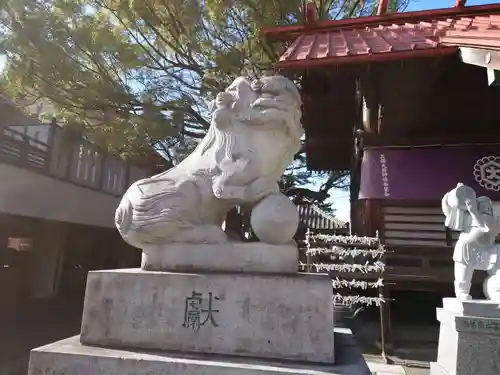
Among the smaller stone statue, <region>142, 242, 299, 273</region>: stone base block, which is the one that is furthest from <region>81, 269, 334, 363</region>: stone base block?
the smaller stone statue

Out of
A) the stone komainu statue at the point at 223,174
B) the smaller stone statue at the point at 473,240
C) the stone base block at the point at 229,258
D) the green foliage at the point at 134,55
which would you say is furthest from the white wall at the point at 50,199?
the smaller stone statue at the point at 473,240

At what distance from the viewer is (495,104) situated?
6930 mm

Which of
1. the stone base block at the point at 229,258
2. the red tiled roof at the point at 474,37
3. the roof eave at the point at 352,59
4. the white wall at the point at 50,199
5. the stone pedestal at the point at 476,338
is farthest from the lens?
the white wall at the point at 50,199

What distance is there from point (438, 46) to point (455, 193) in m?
1.99

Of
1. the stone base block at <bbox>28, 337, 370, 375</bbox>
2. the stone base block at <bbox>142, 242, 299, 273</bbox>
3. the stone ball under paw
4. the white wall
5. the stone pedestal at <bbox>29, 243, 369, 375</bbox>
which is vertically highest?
the white wall

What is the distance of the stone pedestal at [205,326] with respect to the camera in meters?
2.03

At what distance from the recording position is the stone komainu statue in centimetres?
240

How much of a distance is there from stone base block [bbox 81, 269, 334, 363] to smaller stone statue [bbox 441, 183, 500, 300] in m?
3.22

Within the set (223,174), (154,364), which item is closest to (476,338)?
(223,174)

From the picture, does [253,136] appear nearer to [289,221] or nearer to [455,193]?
[289,221]

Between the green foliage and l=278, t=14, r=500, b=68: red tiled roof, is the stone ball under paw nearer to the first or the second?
l=278, t=14, r=500, b=68: red tiled roof

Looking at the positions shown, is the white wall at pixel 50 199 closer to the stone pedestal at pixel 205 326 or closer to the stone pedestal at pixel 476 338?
the stone pedestal at pixel 205 326

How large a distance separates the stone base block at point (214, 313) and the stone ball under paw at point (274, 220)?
248 millimetres

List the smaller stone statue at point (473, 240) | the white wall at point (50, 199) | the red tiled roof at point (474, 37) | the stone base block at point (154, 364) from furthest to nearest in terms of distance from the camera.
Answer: the white wall at point (50, 199)
the smaller stone statue at point (473, 240)
the red tiled roof at point (474, 37)
the stone base block at point (154, 364)
